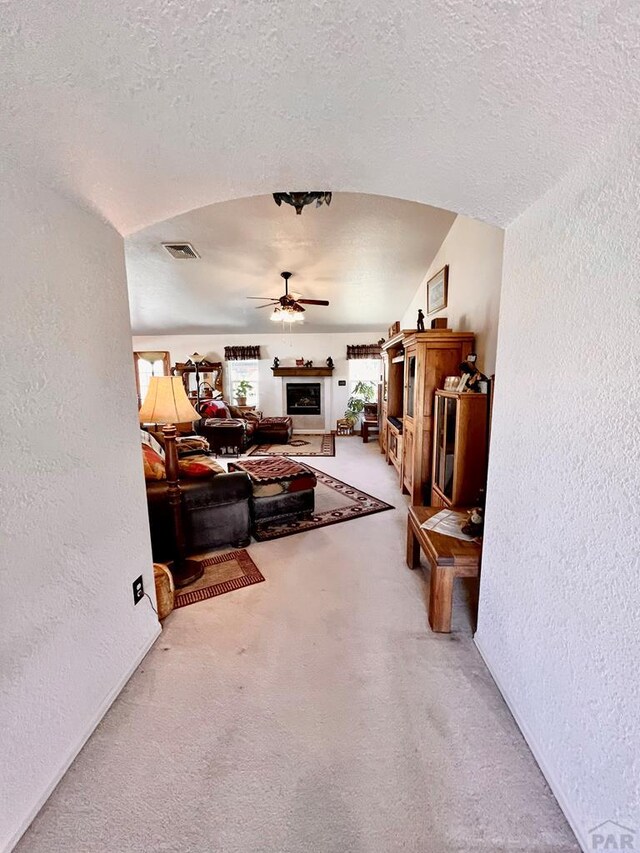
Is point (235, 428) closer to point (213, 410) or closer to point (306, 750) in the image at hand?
point (213, 410)

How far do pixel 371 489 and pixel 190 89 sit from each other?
363 centimetres

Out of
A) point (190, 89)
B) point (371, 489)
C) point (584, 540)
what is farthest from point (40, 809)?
point (371, 489)

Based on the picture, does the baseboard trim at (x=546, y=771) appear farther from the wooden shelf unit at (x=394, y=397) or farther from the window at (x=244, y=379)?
the window at (x=244, y=379)

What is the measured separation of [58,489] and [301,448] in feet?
16.8

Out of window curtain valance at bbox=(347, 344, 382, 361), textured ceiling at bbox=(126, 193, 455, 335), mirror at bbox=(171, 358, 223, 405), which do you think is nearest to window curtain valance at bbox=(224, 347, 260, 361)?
mirror at bbox=(171, 358, 223, 405)

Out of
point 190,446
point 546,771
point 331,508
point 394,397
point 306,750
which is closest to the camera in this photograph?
point 546,771

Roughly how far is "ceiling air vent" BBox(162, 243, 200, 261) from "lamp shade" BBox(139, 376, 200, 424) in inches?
113

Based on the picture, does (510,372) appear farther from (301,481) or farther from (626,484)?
(301,481)

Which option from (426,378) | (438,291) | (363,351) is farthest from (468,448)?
(363,351)

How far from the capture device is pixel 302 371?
25.2 ft

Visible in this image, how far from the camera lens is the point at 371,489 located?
158 inches

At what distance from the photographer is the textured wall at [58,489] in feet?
3.22

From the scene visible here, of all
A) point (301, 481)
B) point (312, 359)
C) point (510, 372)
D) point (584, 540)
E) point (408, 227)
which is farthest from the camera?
point (312, 359)

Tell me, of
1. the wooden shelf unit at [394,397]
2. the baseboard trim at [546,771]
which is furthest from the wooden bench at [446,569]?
the wooden shelf unit at [394,397]
